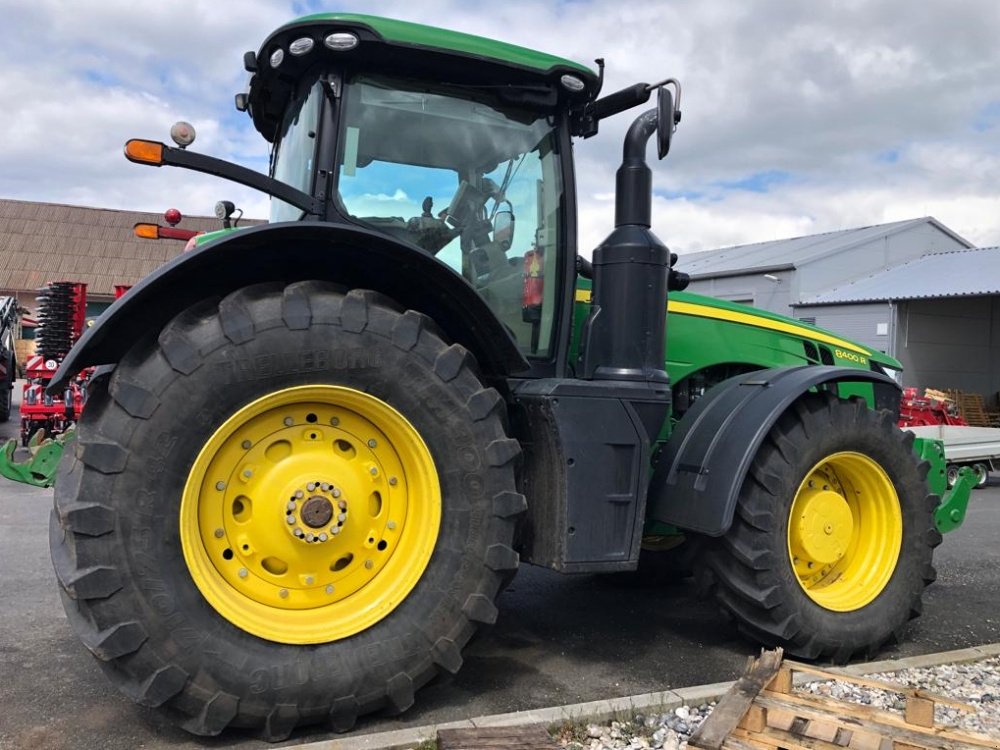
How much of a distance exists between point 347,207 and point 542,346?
1.04m

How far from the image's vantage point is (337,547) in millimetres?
3088

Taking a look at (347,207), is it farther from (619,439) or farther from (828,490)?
(828,490)

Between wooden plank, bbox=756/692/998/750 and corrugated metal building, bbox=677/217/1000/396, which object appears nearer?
wooden plank, bbox=756/692/998/750

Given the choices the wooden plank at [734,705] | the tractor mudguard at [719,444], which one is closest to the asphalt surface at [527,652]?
the wooden plank at [734,705]

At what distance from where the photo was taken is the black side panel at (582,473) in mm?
3410

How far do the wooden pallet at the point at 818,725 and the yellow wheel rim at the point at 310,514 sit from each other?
3.84ft

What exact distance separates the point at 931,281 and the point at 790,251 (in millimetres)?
5754

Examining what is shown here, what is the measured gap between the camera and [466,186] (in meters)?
3.70

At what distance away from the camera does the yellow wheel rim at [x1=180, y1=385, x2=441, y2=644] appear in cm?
294

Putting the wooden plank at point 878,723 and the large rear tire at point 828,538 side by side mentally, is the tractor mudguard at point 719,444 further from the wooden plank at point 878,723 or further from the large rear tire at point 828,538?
the wooden plank at point 878,723

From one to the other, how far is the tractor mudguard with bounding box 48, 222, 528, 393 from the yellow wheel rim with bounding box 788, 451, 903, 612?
5.36 feet

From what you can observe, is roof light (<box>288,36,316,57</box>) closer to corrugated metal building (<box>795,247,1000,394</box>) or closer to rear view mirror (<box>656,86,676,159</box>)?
rear view mirror (<box>656,86,676,159</box>)

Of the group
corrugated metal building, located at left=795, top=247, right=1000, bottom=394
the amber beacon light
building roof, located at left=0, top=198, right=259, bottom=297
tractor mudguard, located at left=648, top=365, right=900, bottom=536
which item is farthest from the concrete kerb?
building roof, located at left=0, top=198, right=259, bottom=297

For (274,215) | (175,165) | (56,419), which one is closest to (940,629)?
(274,215)
